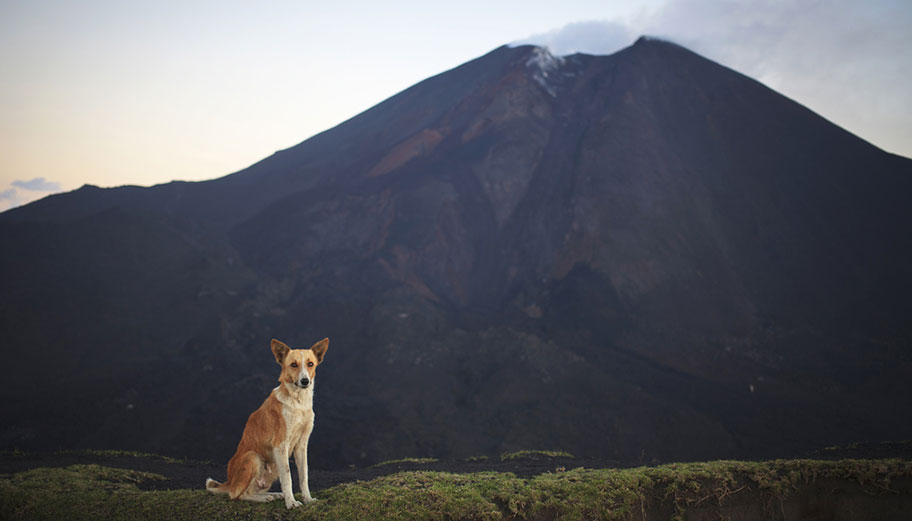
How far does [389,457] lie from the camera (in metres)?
20.7

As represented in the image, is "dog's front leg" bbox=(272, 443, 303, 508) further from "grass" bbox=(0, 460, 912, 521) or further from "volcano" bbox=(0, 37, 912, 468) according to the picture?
"volcano" bbox=(0, 37, 912, 468)

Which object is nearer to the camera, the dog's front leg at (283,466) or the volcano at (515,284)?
the dog's front leg at (283,466)

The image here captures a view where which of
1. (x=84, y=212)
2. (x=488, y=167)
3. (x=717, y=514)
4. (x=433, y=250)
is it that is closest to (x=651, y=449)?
(x=717, y=514)

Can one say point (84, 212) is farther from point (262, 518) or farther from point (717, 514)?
point (717, 514)

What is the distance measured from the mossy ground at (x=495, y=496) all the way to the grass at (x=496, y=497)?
1 cm

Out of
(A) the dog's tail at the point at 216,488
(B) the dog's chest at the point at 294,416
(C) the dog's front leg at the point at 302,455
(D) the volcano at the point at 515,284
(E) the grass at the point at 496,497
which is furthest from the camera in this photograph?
(D) the volcano at the point at 515,284

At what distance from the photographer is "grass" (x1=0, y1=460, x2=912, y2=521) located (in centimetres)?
670

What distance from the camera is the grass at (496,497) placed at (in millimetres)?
6703

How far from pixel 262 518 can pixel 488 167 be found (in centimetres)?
3809

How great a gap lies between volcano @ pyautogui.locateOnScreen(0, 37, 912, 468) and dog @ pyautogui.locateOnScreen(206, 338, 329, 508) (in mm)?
13839

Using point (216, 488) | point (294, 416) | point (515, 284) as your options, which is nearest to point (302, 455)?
point (294, 416)

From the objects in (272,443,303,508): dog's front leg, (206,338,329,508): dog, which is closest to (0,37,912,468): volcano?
(206,338,329,508): dog

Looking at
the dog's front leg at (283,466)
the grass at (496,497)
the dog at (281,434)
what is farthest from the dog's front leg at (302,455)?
the grass at (496,497)

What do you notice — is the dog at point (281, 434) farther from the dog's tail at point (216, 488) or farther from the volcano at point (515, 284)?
the volcano at point (515, 284)
